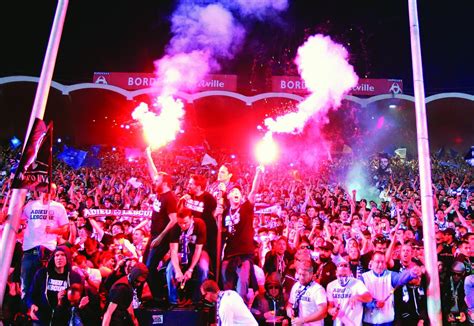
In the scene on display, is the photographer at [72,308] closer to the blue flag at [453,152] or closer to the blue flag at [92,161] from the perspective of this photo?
the blue flag at [92,161]

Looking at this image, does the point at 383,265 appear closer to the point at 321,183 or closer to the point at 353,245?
the point at 353,245

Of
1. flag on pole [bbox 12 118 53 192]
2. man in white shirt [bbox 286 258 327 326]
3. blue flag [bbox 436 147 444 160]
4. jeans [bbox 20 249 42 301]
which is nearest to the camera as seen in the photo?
man in white shirt [bbox 286 258 327 326]

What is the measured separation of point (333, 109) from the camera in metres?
21.3

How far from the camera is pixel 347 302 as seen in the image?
20.0ft

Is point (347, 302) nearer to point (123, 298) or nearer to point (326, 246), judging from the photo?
point (326, 246)

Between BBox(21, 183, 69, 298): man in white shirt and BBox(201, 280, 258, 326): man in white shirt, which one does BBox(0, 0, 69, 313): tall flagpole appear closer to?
BBox(21, 183, 69, 298): man in white shirt

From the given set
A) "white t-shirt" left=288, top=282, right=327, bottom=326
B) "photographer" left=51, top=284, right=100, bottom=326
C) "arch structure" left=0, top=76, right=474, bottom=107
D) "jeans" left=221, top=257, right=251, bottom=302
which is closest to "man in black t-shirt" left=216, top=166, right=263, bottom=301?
"jeans" left=221, top=257, right=251, bottom=302

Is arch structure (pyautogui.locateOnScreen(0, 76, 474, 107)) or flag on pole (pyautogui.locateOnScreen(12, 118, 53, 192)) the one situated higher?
arch structure (pyautogui.locateOnScreen(0, 76, 474, 107))

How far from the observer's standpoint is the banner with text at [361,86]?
22.6 m

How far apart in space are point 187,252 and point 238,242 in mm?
784

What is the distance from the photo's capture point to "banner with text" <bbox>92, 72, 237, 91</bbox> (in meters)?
22.3

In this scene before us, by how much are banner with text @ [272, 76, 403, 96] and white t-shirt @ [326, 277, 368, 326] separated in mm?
16895

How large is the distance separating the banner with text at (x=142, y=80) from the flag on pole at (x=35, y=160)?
52.0 ft

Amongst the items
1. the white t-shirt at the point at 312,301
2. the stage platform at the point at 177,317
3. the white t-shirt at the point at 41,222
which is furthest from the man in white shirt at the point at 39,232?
the white t-shirt at the point at 312,301
